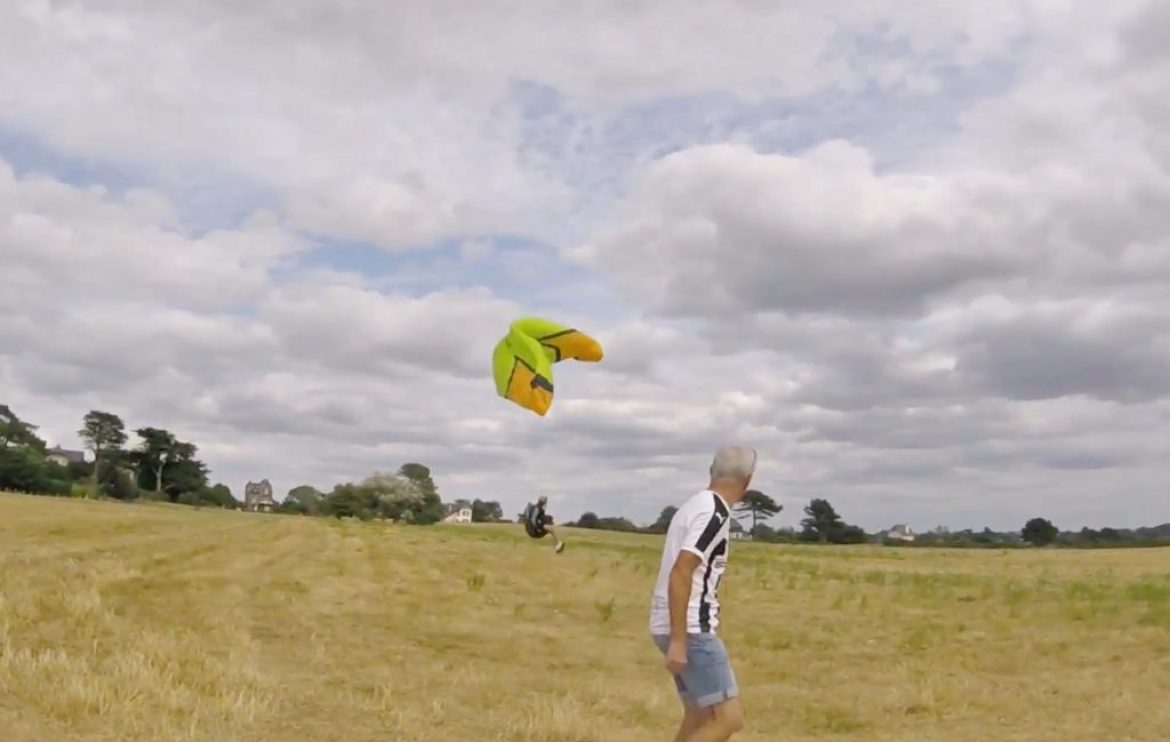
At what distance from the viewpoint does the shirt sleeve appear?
22.6 ft

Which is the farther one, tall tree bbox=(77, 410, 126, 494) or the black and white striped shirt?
tall tree bbox=(77, 410, 126, 494)

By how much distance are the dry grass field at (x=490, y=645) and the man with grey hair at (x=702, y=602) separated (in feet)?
12.7

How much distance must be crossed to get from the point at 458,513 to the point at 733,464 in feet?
210

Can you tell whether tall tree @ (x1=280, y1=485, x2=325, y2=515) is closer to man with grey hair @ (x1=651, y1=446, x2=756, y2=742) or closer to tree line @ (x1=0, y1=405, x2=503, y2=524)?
tree line @ (x1=0, y1=405, x2=503, y2=524)

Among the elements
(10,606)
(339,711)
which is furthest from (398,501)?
(339,711)

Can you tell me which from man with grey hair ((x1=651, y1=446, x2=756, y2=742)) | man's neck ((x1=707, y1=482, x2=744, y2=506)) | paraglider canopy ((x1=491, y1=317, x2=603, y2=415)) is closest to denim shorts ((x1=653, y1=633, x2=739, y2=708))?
man with grey hair ((x1=651, y1=446, x2=756, y2=742))

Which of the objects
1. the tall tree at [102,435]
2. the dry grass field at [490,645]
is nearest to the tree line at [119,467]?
the tall tree at [102,435]

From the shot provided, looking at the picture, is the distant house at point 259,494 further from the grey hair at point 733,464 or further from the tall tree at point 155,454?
the grey hair at point 733,464

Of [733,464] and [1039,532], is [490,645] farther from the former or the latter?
[1039,532]

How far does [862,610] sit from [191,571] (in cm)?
1335

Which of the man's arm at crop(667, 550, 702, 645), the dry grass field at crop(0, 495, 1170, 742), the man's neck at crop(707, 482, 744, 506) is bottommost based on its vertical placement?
the dry grass field at crop(0, 495, 1170, 742)

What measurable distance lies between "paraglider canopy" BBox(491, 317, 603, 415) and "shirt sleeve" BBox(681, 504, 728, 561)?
544 cm

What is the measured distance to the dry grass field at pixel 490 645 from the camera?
1080cm

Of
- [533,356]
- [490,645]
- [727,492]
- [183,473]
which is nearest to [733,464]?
[727,492]
